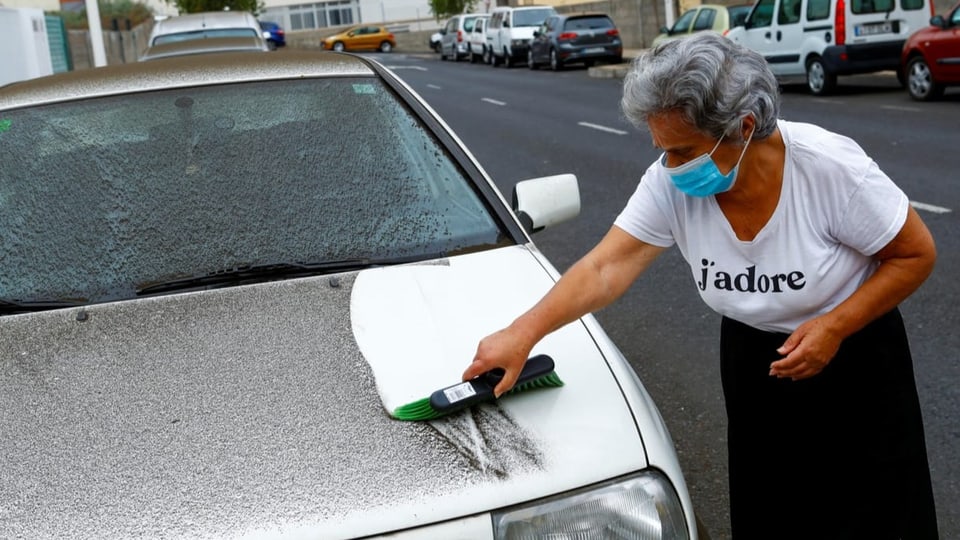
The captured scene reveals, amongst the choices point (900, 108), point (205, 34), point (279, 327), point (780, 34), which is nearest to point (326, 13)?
point (780, 34)

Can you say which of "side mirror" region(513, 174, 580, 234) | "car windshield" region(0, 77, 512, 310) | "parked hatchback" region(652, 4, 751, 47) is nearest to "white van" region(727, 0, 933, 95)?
"parked hatchback" region(652, 4, 751, 47)

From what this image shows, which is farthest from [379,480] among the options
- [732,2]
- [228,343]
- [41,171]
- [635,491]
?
[732,2]

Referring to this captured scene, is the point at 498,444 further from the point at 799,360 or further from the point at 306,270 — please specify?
the point at 306,270

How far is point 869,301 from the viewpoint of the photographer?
2.57m

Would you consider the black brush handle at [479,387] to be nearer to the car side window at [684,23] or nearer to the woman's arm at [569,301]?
the woman's arm at [569,301]

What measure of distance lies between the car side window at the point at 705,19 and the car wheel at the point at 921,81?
6952 millimetres

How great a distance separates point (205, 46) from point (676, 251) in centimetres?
627

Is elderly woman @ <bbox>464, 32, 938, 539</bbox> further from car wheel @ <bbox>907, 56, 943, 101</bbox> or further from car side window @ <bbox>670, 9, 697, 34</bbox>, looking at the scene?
car side window @ <bbox>670, 9, 697, 34</bbox>

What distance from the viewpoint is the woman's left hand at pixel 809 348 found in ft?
8.43

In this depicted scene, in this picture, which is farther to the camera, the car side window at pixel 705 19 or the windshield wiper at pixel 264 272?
the car side window at pixel 705 19

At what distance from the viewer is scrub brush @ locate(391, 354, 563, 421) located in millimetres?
2412

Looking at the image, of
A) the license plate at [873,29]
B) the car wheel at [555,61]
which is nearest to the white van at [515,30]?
the car wheel at [555,61]

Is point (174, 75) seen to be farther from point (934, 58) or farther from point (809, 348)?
point (934, 58)

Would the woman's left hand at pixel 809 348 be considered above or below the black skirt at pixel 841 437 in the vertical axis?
above
